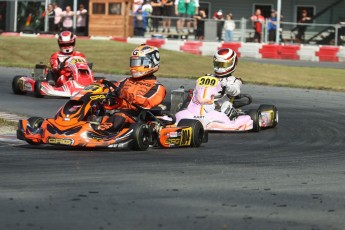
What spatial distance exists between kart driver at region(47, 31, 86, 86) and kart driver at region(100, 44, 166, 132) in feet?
18.0

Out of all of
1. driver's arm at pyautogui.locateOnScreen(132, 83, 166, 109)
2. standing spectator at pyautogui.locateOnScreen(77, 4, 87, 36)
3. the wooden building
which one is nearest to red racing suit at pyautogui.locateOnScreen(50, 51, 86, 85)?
driver's arm at pyautogui.locateOnScreen(132, 83, 166, 109)

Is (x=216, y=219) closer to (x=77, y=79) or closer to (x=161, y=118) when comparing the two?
(x=161, y=118)

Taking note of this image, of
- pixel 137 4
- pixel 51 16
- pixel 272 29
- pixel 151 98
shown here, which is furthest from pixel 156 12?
pixel 151 98

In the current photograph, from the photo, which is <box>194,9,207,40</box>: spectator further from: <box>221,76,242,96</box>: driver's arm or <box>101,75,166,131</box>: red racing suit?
<box>101,75,166,131</box>: red racing suit

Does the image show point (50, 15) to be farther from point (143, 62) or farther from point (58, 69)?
point (143, 62)

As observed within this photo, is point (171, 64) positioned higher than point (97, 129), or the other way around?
point (171, 64)

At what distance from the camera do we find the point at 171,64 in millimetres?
23719

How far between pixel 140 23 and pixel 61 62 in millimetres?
15029

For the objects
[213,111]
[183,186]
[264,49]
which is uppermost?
[264,49]

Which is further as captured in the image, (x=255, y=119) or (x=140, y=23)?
(x=140, y=23)

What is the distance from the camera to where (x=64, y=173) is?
8297 millimetres

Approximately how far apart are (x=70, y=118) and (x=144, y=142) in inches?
31.1

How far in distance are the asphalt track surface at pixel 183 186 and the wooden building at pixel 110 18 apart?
20647mm

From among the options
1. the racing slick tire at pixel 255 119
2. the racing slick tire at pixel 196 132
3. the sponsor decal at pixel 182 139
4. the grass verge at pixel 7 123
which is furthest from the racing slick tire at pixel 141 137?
the racing slick tire at pixel 255 119
